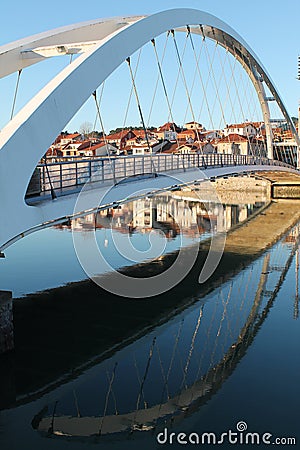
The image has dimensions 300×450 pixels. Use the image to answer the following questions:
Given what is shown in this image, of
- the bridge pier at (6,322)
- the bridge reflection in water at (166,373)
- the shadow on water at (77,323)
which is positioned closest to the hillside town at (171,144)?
the shadow on water at (77,323)

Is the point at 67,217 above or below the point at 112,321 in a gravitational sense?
above

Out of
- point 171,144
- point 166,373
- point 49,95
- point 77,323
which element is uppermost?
point 171,144

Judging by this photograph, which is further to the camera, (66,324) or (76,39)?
(76,39)

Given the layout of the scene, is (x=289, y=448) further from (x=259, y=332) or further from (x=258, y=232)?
(x=258, y=232)

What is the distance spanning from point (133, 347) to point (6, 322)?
92.3 inches

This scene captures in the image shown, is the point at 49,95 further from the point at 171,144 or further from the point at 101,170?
the point at 171,144

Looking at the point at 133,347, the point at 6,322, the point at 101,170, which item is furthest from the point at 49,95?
the point at 133,347

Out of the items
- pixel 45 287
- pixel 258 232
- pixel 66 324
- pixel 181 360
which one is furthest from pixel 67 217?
pixel 258 232

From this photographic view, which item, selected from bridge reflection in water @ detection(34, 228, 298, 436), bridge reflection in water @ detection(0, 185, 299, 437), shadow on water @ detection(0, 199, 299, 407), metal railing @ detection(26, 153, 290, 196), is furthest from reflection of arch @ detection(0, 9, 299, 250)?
bridge reflection in water @ detection(34, 228, 298, 436)

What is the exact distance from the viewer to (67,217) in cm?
959

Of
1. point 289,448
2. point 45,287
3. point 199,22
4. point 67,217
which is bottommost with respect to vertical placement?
point 289,448

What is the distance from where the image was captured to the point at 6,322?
899 cm

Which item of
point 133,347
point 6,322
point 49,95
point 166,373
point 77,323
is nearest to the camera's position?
point 49,95

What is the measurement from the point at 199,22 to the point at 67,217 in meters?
9.49
